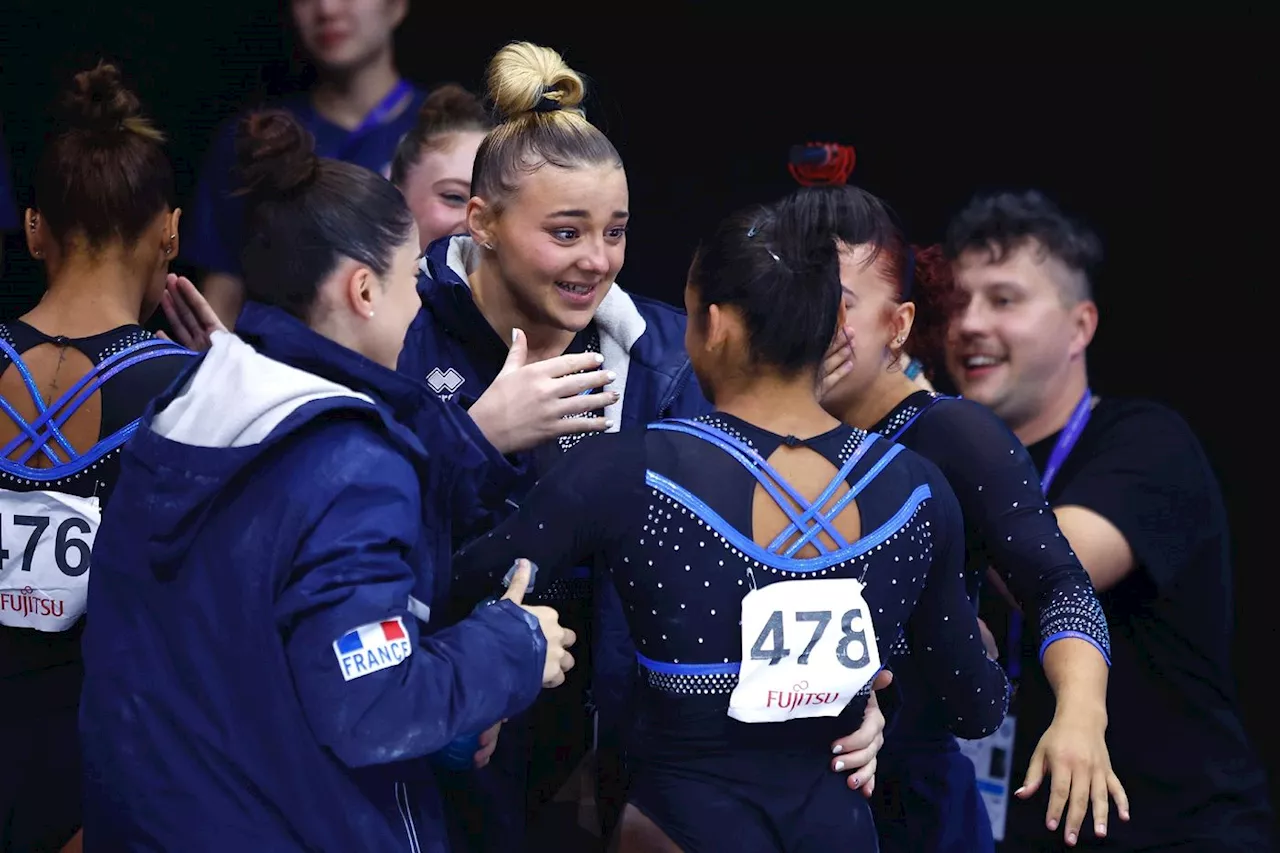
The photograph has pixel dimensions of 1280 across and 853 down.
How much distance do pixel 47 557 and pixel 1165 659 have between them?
84.6 inches

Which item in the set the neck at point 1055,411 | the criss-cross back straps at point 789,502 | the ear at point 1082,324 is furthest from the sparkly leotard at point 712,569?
the ear at point 1082,324

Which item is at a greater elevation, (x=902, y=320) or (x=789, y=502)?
(x=902, y=320)

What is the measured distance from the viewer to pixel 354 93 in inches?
155

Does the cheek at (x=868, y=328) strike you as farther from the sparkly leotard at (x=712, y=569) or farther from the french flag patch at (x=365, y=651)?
the french flag patch at (x=365, y=651)

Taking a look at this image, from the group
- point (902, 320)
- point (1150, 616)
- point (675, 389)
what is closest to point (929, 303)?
point (902, 320)

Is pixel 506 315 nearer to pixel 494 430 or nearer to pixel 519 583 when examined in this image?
pixel 494 430

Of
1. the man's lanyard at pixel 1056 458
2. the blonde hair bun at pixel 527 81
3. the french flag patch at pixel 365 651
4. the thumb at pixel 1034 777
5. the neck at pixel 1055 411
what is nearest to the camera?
the french flag patch at pixel 365 651

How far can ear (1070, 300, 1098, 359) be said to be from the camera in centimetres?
352

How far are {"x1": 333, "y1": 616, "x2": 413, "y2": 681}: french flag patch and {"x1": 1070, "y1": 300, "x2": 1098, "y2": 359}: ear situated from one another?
217 cm

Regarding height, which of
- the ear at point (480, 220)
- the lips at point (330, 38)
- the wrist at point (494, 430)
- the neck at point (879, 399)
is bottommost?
the wrist at point (494, 430)

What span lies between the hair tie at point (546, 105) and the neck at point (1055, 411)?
1316 millimetres

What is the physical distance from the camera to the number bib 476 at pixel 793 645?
6.74 ft

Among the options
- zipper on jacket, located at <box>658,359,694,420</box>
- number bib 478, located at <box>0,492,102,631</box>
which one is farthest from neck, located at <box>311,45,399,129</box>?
number bib 478, located at <box>0,492,102,631</box>

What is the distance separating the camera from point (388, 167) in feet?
12.5
